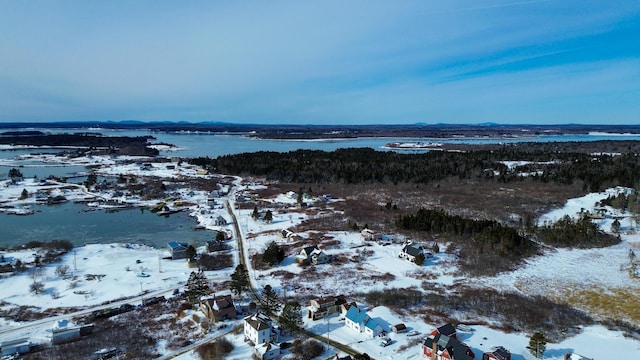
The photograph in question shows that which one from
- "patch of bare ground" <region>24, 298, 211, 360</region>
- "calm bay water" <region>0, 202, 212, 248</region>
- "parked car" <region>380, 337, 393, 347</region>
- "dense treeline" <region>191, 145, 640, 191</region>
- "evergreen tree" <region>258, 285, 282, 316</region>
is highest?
"dense treeline" <region>191, 145, 640, 191</region>

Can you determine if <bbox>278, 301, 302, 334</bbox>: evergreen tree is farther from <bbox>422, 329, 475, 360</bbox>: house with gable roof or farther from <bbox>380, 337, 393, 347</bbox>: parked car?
<bbox>422, 329, 475, 360</bbox>: house with gable roof

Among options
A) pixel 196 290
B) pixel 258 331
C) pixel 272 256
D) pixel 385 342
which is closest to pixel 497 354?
pixel 385 342

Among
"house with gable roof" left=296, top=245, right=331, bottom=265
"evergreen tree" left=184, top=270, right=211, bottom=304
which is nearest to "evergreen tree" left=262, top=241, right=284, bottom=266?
"house with gable roof" left=296, top=245, right=331, bottom=265

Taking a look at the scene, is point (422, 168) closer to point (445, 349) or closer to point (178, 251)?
point (178, 251)

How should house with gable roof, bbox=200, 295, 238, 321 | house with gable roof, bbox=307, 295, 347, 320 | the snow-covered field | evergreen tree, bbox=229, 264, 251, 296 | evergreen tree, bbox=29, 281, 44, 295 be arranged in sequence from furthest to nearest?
1. evergreen tree, bbox=29, 281, 44, 295
2. evergreen tree, bbox=229, 264, 251, 296
3. house with gable roof, bbox=307, 295, 347, 320
4. house with gable roof, bbox=200, 295, 238, 321
5. the snow-covered field

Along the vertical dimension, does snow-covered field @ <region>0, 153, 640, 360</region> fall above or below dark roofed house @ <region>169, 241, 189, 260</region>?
below

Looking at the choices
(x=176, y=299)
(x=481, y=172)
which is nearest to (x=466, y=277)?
(x=176, y=299)

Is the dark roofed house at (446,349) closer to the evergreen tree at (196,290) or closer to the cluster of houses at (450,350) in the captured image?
the cluster of houses at (450,350)

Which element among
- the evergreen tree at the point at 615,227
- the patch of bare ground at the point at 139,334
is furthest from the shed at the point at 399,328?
the evergreen tree at the point at 615,227
